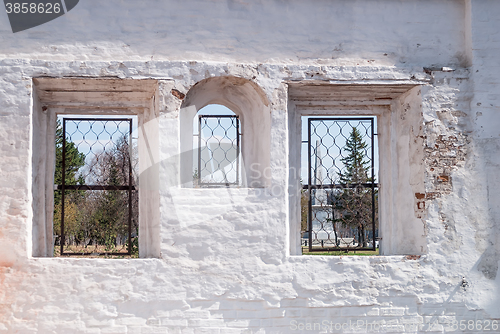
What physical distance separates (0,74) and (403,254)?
3732 millimetres

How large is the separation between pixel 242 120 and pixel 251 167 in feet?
1.68

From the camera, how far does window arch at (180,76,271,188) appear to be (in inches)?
139

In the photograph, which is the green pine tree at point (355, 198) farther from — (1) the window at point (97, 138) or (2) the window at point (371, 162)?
(1) the window at point (97, 138)

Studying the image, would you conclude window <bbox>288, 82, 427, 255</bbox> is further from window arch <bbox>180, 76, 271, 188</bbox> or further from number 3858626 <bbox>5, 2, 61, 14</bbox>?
number 3858626 <bbox>5, 2, 61, 14</bbox>

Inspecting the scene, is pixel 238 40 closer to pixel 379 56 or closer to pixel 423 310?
pixel 379 56

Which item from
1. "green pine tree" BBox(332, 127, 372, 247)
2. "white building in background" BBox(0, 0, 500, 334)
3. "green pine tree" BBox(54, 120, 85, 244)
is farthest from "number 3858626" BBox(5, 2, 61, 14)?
"green pine tree" BBox(332, 127, 372, 247)

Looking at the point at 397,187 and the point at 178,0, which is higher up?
the point at 178,0

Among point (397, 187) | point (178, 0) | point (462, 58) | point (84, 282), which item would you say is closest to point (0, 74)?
point (178, 0)

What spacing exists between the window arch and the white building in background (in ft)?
0.08

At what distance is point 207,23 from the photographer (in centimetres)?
348

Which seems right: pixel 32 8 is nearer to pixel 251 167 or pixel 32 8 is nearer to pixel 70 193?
pixel 251 167

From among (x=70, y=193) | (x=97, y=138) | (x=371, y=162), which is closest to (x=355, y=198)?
(x=371, y=162)

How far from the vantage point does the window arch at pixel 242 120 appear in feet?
11.6

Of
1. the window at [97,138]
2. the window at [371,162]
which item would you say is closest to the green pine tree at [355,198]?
the window at [371,162]
